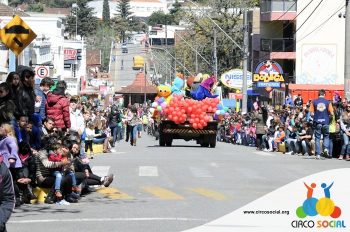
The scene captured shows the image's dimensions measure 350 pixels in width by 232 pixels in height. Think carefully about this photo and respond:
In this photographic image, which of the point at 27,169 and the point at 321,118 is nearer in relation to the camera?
the point at 27,169

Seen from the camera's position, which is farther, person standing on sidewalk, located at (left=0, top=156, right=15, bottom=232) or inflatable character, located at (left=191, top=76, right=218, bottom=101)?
inflatable character, located at (left=191, top=76, right=218, bottom=101)

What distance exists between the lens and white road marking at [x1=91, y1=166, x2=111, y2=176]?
22064 mm

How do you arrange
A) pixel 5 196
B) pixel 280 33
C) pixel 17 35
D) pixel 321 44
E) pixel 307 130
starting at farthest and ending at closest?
pixel 280 33, pixel 321 44, pixel 307 130, pixel 17 35, pixel 5 196

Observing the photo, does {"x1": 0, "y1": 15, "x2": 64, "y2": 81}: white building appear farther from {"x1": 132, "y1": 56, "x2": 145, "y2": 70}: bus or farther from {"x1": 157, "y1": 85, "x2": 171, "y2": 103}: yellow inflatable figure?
{"x1": 132, "y1": 56, "x2": 145, "y2": 70}: bus

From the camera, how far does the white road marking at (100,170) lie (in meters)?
22.1

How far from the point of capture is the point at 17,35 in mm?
19969

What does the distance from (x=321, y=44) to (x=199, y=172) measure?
46.9 meters

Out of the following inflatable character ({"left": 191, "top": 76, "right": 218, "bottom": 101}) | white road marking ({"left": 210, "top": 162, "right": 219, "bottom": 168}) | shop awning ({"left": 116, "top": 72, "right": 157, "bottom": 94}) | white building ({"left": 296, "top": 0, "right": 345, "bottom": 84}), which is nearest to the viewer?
white road marking ({"left": 210, "top": 162, "right": 219, "bottom": 168})

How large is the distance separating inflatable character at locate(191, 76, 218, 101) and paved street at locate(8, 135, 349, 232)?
301 inches

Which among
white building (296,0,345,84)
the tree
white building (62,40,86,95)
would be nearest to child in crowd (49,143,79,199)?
white building (296,0,345,84)

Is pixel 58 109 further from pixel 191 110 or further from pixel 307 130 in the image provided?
pixel 191 110

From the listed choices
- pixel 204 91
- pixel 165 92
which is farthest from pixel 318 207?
pixel 165 92

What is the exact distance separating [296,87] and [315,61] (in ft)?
13.9

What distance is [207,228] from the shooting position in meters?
9.66
